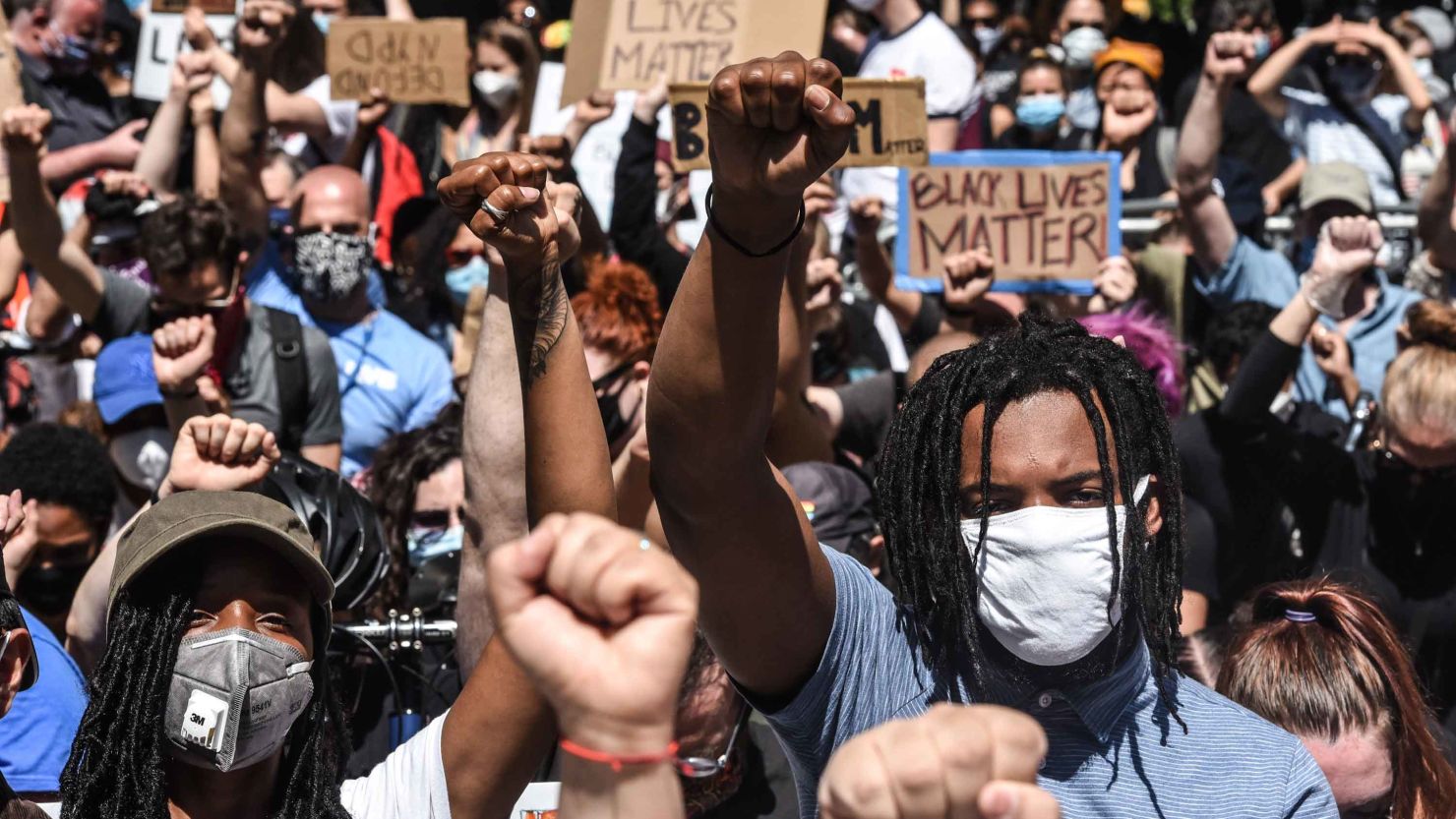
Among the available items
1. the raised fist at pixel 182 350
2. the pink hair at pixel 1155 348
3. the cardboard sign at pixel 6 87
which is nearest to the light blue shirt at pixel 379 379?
the cardboard sign at pixel 6 87

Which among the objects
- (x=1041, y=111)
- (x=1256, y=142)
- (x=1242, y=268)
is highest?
(x=1041, y=111)

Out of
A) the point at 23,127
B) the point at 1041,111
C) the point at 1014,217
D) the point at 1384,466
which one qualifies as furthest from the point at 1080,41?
the point at 23,127

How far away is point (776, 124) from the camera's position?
168 cm

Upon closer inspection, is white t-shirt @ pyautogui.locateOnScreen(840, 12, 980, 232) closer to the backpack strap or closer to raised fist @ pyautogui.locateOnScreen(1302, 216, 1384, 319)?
raised fist @ pyautogui.locateOnScreen(1302, 216, 1384, 319)

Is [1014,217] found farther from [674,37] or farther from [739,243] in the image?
[739,243]

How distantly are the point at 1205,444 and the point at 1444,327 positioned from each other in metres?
0.71

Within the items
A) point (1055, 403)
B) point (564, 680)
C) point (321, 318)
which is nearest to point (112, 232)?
point (321, 318)

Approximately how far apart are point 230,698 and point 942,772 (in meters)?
1.31

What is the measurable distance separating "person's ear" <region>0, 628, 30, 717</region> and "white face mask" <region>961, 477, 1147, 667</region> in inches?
48.2

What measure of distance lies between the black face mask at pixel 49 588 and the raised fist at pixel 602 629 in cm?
314

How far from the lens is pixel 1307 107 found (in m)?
8.74

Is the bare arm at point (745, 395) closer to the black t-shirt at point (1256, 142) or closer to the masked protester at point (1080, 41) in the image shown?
the black t-shirt at point (1256, 142)

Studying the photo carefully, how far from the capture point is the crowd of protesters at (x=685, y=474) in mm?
1804

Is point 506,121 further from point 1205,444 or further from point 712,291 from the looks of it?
point 712,291
